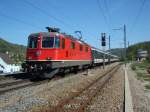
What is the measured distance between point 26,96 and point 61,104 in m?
2.56

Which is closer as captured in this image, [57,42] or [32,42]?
[57,42]

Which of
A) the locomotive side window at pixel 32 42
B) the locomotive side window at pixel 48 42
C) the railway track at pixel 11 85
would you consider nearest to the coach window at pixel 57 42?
the locomotive side window at pixel 48 42

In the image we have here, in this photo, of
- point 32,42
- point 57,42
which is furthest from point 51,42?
point 32,42

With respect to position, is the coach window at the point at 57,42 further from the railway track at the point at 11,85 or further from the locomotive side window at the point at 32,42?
the railway track at the point at 11,85

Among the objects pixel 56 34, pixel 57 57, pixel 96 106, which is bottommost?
pixel 96 106

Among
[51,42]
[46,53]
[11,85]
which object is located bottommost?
[11,85]

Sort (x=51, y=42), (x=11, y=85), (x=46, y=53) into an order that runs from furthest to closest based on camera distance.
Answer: (x=51, y=42) → (x=46, y=53) → (x=11, y=85)

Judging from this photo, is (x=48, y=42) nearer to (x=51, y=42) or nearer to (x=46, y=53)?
(x=51, y=42)

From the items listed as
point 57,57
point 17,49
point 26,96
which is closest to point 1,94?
point 26,96

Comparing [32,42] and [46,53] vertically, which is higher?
[32,42]

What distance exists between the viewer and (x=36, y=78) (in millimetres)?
21438

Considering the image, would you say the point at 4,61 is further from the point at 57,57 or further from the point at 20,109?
the point at 20,109

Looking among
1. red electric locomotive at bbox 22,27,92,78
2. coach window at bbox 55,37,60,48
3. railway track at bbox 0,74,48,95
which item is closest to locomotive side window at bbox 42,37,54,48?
red electric locomotive at bbox 22,27,92,78

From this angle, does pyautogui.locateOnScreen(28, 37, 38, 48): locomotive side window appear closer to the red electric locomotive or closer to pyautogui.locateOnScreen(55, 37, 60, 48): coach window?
the red electric locomotive
